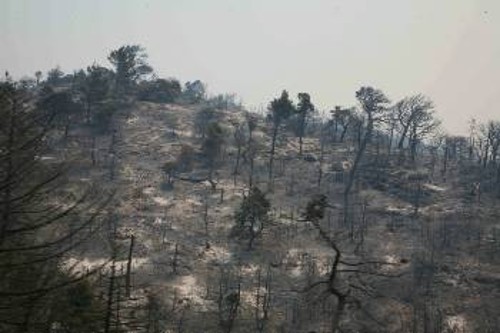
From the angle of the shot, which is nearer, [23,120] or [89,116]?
[23,120]

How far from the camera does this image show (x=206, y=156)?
8412cm

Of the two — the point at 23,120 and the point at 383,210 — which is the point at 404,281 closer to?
the point at 383,210

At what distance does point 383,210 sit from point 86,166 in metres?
36.3

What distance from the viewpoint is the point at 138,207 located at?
70250 mm

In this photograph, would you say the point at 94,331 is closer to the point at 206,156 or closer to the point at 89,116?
the point at 206,156

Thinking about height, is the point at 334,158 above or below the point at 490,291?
above

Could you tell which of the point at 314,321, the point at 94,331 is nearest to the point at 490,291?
the point at 314,321

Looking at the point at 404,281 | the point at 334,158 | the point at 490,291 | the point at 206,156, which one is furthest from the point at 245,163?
the point at 490,291

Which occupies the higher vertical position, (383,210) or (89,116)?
(89,116)

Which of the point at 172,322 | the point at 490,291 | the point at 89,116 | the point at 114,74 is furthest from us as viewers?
the point at 114,74

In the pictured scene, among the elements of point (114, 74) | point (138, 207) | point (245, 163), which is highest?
point (114, 74)

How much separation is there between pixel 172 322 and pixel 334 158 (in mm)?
47057

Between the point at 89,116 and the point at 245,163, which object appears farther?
the point at 89,116

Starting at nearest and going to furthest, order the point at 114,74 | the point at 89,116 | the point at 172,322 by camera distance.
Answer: the point at 172,322
the point at 89,116
the point at 114,74
